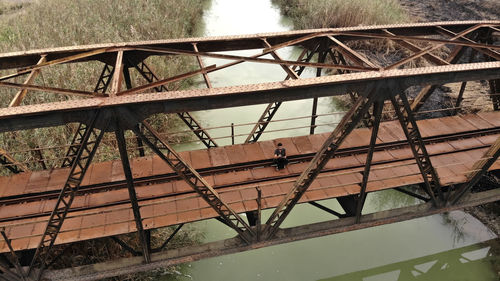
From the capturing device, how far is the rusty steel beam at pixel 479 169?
7.51 metres

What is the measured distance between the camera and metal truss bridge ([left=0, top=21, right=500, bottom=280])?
18.7 ft

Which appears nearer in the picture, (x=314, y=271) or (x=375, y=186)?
(x=375, y=186)

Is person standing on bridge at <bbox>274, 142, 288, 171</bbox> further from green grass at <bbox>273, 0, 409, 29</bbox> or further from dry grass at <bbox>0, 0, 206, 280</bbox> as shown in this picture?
green grass at <bbox>273, 0, 409, 29</bbox>

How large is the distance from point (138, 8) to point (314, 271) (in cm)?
1653

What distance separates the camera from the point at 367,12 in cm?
1955

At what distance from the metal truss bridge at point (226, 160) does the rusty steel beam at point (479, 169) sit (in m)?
0.03

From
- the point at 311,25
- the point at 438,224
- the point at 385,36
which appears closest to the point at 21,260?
the point at 385,36

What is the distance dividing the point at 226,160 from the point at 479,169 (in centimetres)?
605

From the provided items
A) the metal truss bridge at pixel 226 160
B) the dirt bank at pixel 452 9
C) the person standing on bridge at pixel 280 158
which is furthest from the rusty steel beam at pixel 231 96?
the dirt bank at pixel 452 9

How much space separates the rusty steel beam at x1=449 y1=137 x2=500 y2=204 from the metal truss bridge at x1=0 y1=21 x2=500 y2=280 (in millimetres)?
30

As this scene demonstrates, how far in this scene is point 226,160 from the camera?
9031 mm

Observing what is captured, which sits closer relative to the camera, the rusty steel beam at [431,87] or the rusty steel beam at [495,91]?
the rusty steel beam at [431,87]

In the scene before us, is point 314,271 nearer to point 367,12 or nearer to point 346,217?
point 346,217

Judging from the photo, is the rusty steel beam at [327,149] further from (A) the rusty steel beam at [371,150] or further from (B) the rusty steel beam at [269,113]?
(B) the rusty steel beam at [269,113]
